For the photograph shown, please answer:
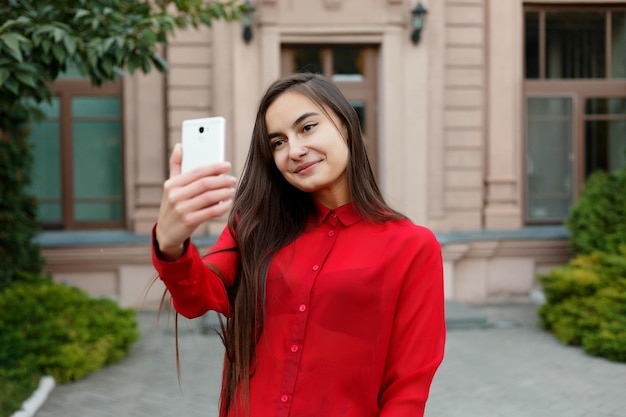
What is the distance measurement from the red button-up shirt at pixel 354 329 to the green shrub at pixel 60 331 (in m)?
4.57

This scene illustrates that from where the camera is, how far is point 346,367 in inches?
75.4

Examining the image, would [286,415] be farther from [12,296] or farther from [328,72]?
[328,72]

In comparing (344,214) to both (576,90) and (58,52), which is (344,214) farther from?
(576,90)

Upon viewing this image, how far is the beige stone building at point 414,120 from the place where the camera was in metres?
9.24

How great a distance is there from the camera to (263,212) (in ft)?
6.99

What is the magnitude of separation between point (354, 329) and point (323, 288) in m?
0.14

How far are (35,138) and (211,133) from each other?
9097mm

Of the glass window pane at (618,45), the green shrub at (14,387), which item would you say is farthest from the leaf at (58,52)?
the glass window pane at (618,45)

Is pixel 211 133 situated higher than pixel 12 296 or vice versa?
pixel 211 133

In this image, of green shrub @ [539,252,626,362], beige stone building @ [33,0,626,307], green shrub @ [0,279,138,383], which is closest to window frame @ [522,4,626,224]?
beige stone building @ [33,0,626,307]

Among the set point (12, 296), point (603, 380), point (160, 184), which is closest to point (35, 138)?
point (160, 184)

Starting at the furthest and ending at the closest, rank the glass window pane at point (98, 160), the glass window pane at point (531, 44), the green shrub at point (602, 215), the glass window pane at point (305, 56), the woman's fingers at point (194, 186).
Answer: the glass window pane at point (531, 44) → the glass window pane at point (98, 160) → the glass window pane at point (305, 56) → the green shrub at point (602, 215) → the woman's fingers at point (194, 186)

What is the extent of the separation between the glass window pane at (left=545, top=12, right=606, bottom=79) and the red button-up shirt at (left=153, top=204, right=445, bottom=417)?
904 centimetres

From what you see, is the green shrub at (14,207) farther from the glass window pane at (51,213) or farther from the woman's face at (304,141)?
the woman's face at (304,141)
